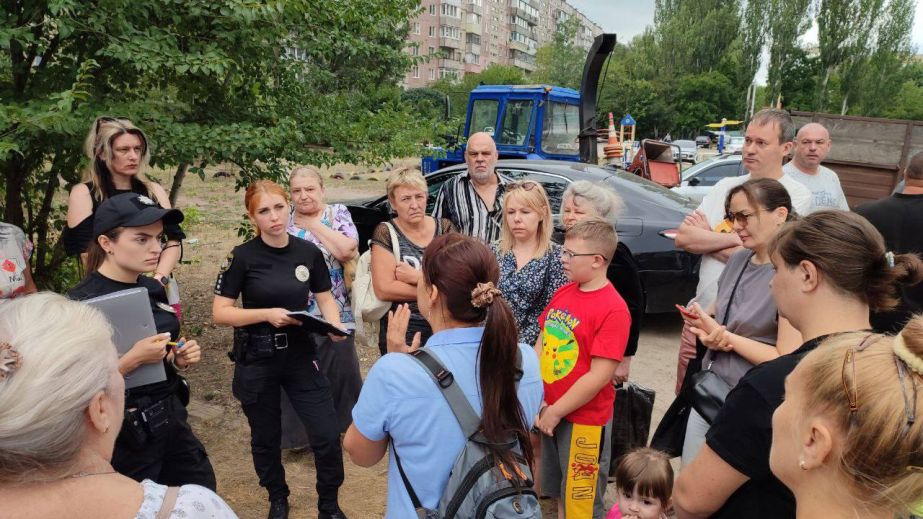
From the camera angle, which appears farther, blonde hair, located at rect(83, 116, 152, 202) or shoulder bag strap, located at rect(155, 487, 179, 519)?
blonde hair, located at rect(83, 116, 152, 202)

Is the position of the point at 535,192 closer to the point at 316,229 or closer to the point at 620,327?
the point at 620,327

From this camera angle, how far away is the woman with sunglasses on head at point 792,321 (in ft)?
4.85

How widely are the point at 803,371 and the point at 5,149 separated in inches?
135

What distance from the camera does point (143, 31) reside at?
12.6ft

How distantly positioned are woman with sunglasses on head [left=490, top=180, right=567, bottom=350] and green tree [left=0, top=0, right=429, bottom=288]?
2.03 meters

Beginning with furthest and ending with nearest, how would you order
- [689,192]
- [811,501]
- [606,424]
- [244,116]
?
[689,192]
[244,116]
[606,424]
[811,501]

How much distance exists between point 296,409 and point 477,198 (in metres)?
1.80

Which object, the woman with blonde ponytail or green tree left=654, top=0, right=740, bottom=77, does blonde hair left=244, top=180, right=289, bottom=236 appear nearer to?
the woman with blonde ponytail

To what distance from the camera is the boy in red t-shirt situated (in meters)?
2.62

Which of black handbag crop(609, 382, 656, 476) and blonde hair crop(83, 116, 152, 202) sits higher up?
blonde hair crop(83, 116, 152, 202)

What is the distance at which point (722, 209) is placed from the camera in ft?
11.7

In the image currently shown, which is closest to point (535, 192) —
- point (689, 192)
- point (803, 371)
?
point (803, 371)

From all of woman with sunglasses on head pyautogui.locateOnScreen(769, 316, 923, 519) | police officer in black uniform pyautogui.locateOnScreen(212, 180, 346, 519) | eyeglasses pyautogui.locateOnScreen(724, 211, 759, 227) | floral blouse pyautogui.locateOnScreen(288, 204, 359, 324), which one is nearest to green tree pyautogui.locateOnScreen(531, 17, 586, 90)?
floral blouse pyautogui.locateOnScreen(288, 204, 359, 324)

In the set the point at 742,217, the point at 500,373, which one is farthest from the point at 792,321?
the point at 742,217
